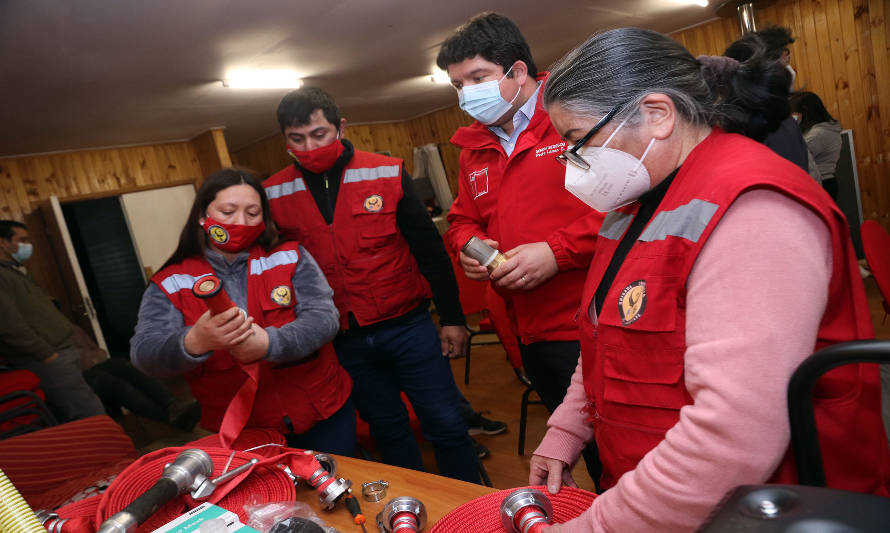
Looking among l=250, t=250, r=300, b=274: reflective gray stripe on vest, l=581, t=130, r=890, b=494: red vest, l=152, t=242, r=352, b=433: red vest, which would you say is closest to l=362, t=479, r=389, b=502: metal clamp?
l=581, t=130, r=890, b=494: red vest

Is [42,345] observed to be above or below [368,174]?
below

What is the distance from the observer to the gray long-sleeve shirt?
4.78 feet

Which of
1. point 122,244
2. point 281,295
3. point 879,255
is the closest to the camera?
point 879,255

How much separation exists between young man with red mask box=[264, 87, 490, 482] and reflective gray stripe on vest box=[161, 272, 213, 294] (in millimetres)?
553

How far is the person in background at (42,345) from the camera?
11.2 feet

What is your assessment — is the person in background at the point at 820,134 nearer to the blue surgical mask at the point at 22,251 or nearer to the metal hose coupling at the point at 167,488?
the metal hose coupling at the point at 167,488

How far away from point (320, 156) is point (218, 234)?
1.81 feet

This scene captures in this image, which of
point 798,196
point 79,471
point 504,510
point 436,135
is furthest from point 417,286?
point 436,135

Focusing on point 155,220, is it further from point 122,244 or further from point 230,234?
point 230,234

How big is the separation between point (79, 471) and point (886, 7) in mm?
7326

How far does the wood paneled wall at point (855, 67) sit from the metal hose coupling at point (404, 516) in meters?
6.43

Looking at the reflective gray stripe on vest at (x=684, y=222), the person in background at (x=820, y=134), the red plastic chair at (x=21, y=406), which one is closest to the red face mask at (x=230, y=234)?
the reflective gray stripe on vest at (x=684, y=222)

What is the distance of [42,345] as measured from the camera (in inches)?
139

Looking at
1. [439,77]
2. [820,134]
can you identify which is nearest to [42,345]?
[439,77]
